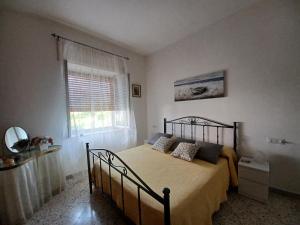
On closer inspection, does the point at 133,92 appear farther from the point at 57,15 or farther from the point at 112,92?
the point at 57,15

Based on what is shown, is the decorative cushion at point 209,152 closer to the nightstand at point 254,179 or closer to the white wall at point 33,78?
the nightstand at point 254,179

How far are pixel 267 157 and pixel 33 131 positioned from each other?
12.4 feet

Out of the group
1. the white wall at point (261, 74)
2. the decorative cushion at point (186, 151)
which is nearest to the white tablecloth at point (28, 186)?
the decorative cushion at point (186, 151)

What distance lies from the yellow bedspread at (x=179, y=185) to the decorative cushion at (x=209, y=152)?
0.08 m

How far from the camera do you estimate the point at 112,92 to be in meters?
Result: 3.28

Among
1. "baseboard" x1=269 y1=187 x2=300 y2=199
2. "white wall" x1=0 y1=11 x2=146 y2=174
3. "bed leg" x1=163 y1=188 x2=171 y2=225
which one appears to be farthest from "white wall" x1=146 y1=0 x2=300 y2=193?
"white wall" x1=0 y1=11 x2=146 y2=174

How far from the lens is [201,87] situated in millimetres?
2766

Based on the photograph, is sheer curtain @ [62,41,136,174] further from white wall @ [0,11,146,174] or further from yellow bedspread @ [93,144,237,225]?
yellow bedspread @ [93,144,237,225]

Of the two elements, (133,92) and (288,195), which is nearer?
(288,195)

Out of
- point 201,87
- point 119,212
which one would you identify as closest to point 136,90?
point 201,87

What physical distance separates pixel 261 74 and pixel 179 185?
2.08 m

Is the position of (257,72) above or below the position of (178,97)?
above

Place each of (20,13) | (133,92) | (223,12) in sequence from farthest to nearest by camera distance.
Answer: (133,92), (223,12), (20,13)

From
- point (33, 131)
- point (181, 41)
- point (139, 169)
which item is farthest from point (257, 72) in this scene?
point (33, 131)
